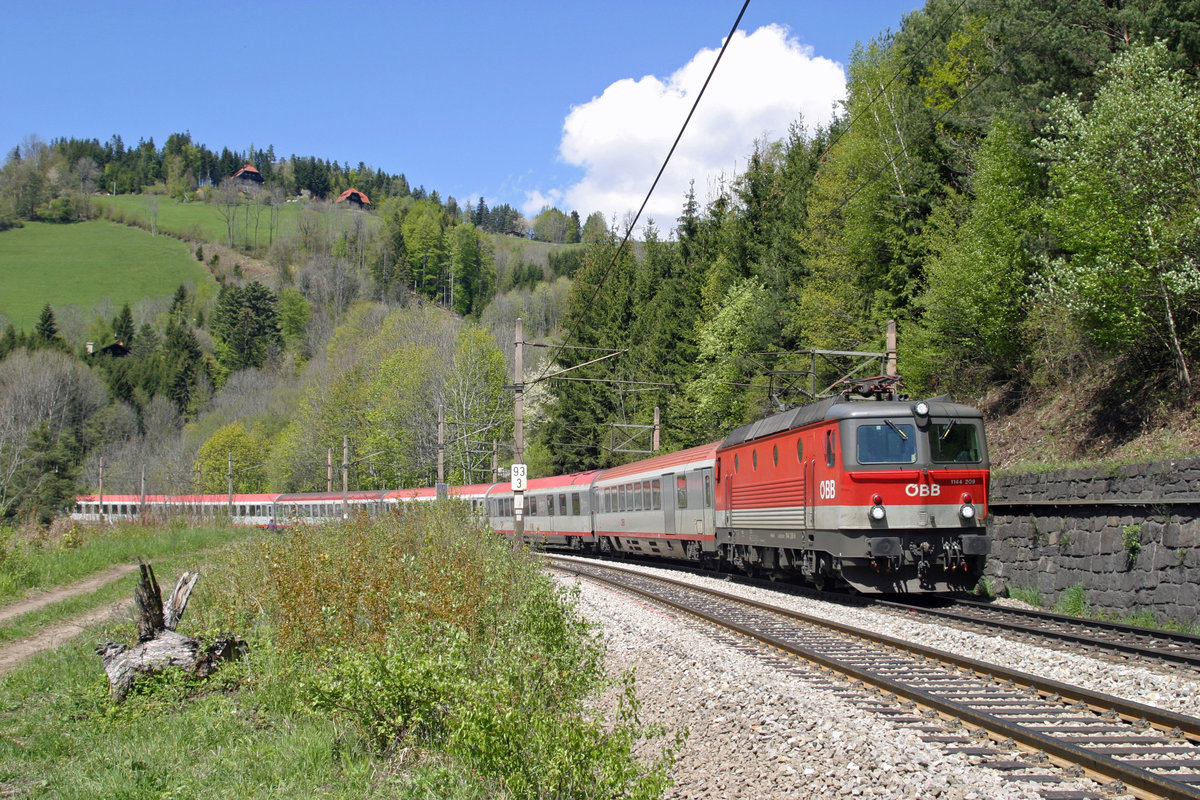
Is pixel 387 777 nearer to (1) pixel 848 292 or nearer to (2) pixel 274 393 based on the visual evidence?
(1) pixel 848 292

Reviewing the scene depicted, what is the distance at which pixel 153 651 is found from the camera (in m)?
9.28

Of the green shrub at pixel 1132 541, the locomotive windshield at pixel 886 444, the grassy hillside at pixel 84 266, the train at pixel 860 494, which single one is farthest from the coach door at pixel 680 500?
the grassy hillside at pixel 84 266

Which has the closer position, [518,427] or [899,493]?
[899,493]

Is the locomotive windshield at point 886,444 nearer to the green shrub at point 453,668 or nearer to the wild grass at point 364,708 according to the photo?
the green shrub at point 453,668

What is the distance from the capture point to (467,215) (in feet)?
602

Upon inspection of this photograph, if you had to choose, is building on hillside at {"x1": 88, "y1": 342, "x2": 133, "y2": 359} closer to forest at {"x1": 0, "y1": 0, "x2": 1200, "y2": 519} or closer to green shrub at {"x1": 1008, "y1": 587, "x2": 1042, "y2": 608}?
forest at {"x1": 0, "y1": 0, "x2": 1200, "y2": 519}

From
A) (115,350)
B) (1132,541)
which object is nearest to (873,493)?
(1132,541)

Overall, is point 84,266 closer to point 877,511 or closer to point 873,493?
point 873,493

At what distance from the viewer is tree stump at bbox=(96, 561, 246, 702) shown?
352 inches

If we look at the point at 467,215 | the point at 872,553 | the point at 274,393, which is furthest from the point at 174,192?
the point at 872,553

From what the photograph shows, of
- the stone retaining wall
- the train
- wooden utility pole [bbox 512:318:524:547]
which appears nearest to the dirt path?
the train

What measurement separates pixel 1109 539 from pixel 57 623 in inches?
686

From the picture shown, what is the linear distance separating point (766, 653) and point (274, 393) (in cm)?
10562

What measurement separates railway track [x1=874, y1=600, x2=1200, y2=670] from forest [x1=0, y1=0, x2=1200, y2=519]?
7.38 meters
